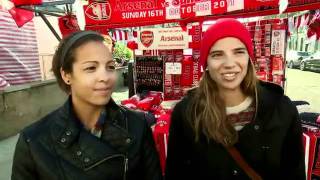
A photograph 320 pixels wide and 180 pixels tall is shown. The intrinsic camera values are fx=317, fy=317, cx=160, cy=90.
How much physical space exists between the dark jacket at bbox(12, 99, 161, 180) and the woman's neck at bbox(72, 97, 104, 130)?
5 centimetres

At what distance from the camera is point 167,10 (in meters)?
3.28

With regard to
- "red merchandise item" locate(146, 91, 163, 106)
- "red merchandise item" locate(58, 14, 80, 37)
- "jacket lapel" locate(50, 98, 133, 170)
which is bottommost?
"red merchandise item" locate(146, 91, 163, 106)

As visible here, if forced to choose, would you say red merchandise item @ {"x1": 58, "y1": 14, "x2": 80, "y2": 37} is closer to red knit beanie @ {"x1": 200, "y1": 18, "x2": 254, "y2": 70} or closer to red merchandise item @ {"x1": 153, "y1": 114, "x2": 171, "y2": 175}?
red merchandise item @ {"x1": 153, "y1": 114, "x2": 171, "y2": 175}

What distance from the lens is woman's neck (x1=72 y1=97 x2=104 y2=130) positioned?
1.61 meters

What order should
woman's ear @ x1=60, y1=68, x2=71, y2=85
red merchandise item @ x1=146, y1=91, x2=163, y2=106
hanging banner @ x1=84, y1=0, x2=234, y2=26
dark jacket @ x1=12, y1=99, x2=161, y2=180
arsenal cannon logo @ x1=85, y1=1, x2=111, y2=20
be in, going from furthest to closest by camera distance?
1. red merchandise item @ x1=146, y1=91, x2=163, y2=106
2. arsenal cannon logo @ x1=85, y1=1, x2=111, y2=20
3. hanging banner @ x1=84, y1=0, x2=234, y2=26
4. woman's ear @ x1=60, y1=68, x2=71, y2=85
5. dark jacket @ x1=12, y1=99, x2=161, y2=180

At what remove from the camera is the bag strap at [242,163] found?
1737mm

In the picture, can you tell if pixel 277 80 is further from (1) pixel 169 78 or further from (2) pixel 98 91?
(2) pixel 98 91

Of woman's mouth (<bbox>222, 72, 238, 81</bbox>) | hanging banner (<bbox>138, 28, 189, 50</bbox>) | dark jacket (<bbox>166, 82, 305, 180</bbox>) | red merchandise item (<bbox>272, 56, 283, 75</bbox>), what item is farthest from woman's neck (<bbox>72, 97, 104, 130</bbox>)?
red merchandise item (<bbox>272, 56, 283, 75</bbox>)

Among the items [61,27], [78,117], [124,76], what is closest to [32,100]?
[61,27]

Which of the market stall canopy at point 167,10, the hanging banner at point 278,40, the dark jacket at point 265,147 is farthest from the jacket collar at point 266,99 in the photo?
the hanging banner at point 278,40

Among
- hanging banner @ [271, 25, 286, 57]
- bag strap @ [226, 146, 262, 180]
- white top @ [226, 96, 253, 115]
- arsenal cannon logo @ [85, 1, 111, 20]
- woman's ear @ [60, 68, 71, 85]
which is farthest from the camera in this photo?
Answer: arsenal cannon logo @ [85, 1, 111, 20]

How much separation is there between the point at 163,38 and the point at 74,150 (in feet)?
7.92

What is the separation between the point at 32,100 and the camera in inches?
294

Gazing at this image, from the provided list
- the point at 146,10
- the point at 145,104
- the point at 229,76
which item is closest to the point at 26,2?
the point at 146,10
